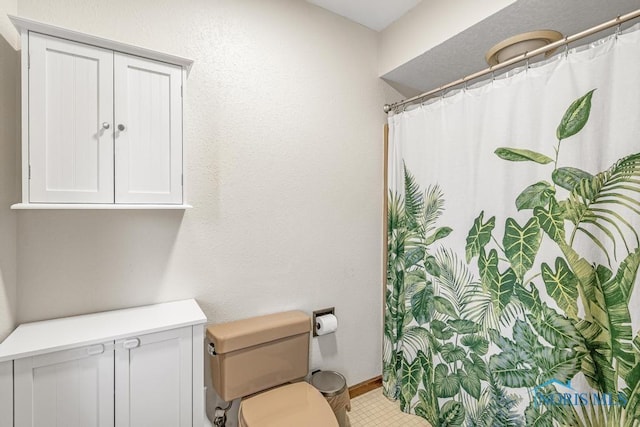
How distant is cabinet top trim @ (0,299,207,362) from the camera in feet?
3.29

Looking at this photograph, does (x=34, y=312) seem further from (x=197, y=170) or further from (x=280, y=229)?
(x=280, y=229)

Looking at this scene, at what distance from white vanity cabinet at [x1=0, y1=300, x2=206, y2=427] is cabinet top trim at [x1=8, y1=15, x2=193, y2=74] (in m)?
1.07

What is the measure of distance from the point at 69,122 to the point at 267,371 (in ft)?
4.53

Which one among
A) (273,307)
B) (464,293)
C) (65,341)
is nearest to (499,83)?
(464,293)

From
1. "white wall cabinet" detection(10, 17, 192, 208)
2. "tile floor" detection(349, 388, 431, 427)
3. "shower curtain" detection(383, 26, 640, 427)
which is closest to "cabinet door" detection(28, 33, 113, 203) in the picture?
"white wall cabinet" detection(10, 17, 192, 208)

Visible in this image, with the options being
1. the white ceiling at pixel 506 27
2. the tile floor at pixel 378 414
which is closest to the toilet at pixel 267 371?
the tile floor at pixel 378 414

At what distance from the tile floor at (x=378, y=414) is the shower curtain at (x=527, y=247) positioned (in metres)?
0.08

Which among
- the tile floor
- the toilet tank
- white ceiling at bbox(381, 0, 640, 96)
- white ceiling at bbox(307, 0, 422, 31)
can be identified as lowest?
the tile floor

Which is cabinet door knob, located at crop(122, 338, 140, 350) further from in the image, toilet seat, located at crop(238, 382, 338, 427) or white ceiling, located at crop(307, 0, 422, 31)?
white ceiling, located at crop(307, 0, 422, 31)

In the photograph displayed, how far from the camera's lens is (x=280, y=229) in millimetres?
1750

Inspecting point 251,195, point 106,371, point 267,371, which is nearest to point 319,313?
point 267,371

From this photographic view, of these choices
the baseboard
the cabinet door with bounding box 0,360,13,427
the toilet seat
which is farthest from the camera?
the baseboard

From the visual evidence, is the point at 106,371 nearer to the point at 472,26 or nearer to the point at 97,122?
the point at 97,122

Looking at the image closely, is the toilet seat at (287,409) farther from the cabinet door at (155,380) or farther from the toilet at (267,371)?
the cabinet door at (155,380)
